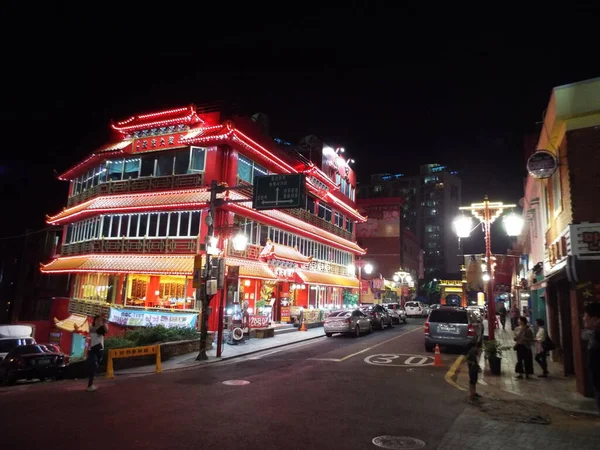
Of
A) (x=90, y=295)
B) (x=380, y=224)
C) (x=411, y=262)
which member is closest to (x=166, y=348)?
(x=90, y=295)

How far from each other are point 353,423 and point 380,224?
6422cm

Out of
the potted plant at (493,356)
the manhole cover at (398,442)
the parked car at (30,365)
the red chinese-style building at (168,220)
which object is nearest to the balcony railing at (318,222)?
the red chinese-style building at (168,220)

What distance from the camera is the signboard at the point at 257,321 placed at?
74.0 feet

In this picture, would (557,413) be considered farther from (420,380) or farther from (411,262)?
(411,262)

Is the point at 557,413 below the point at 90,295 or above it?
below

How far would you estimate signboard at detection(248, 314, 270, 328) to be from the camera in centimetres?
2256

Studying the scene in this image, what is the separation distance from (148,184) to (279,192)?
12.1 meters

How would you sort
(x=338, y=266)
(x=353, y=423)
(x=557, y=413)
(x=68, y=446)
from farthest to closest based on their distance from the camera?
(x=338, y=266)
(x=557, y=413)
(x=353, y=423)
(x=68, y=446)

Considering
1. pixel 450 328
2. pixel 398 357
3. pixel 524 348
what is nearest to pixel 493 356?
pixel 524 348

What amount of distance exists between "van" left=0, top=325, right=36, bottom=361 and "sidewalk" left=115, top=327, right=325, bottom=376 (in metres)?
8.03

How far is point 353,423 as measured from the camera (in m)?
7.48

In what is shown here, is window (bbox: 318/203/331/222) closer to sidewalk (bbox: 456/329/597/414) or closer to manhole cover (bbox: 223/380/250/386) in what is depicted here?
sidewalk (bbox: 456/329/597/414)

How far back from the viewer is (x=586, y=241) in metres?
10.1

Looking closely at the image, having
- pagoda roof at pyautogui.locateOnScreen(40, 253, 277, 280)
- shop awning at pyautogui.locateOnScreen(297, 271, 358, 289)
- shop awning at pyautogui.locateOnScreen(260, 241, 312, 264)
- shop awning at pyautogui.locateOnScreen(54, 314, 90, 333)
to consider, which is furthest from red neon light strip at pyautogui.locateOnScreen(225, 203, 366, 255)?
shop awning at pyautogui.locateOnScreen(54, 314, 90, 333)
